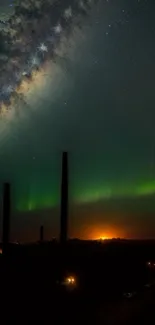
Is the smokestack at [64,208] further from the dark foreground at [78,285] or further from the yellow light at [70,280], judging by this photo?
the yellow light at [70,280]

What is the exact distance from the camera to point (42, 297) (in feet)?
79.6

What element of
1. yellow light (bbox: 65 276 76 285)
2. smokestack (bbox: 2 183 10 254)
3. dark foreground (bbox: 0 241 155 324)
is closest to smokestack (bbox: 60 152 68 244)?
dark foreground (bbox: 0 241 155 324)

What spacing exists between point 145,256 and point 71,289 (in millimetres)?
16362

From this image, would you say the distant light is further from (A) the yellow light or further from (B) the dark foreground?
(B) the dark foreground

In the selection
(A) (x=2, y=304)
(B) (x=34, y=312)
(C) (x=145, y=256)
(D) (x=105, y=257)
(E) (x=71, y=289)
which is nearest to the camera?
(B) (x=34, y=312)

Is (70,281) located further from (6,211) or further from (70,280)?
(6,211)

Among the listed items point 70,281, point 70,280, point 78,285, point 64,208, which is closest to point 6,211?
point 64,208

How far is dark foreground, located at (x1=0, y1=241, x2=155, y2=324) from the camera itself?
1952cm

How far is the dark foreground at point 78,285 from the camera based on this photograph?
19.5 m

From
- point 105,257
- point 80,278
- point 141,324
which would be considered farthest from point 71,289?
point 141,324

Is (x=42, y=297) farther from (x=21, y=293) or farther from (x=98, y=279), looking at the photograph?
(x=98, y=279)

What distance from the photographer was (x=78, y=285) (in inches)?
1201

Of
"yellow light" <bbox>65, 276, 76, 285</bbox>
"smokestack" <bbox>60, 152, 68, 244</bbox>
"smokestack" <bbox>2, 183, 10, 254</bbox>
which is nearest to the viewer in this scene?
"yellow light" <bbox>65, 276, 76, 285</bbox>

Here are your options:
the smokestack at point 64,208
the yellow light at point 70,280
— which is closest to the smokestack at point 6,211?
the smokestack at point 64,208
